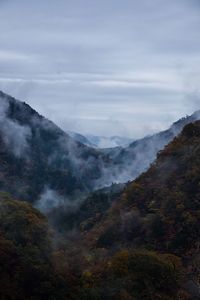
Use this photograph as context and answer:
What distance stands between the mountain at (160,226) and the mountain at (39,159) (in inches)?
1203

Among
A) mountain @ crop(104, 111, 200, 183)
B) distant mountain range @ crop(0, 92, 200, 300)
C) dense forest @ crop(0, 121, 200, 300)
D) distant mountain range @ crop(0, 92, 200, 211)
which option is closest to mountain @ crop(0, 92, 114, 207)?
distant mountain range @ crop(0, 92, 200, 211)

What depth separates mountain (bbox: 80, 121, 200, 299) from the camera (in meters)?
18.4

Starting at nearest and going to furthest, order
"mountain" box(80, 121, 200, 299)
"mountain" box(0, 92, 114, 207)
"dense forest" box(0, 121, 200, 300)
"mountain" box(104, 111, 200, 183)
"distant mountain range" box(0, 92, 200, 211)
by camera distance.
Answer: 1. "dense forest" box(0, 121, 200, 300)
2. "mountain" box(80, 121, 200, 299)
3. "mountain" box(0, 92, 114, 207)
4. "distant mountain range" box(0, 92, 200, 211)
5. "mountain" box(104, 111, 200, 183)

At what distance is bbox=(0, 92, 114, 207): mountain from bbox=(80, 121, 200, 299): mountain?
30.6 metres

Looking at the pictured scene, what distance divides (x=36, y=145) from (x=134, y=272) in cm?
6811

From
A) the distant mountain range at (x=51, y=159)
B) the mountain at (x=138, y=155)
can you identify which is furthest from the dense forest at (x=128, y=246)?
the mountain at (x=138, y=155)

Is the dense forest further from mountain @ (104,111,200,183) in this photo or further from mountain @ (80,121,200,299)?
mountain @ (104,111,200,183)

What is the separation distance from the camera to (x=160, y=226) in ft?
81.2

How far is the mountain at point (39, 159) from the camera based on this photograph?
66.3 m

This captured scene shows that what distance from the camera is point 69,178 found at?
72.8 metres

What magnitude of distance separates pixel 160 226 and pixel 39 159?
2213 inches

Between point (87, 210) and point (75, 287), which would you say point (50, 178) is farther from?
point (75, 287)

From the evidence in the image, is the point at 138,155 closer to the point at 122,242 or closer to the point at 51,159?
the point at 51,159

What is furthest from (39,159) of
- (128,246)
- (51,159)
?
(128,246)
